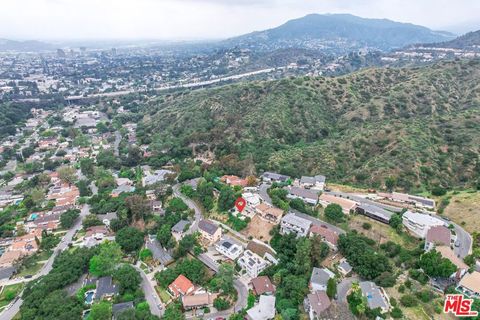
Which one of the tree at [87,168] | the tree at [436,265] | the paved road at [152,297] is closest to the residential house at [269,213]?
the paved road at [152,297]

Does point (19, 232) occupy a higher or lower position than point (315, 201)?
lower

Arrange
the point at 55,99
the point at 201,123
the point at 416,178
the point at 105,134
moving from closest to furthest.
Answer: the point at 416,178 → the point at 201,123 → the point at 105,134 → the point at 55,99

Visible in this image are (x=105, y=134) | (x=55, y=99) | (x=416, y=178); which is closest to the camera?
(x=416, y=178)

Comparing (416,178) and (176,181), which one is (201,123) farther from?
(416,178)

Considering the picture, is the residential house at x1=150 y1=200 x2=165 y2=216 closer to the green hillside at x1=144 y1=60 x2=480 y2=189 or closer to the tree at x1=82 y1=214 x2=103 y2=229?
the tree at x1=82 y1=214 x2=103 y2=229

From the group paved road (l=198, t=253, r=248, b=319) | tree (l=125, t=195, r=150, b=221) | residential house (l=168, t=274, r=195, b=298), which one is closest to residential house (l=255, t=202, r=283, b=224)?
paved road (l=198, t=253, r=248, b=319)

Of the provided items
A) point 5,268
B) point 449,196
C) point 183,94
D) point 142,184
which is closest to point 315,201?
point 449,196
